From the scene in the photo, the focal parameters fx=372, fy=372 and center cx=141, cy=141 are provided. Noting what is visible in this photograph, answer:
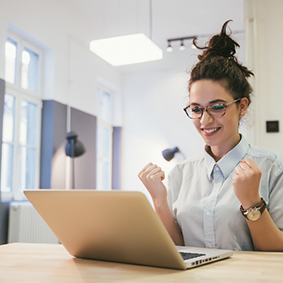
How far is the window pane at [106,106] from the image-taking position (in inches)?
269

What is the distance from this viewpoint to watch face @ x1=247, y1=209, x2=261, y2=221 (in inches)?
42.9

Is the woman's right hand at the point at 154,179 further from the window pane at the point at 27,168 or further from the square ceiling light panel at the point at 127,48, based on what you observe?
the window pane at the point at 27,168

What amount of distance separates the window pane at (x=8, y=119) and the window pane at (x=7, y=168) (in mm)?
90

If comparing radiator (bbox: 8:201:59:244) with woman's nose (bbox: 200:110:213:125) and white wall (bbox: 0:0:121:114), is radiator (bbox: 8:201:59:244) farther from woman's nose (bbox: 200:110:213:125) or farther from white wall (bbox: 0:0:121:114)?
woman's nose (bbox: 200:110:213:125)

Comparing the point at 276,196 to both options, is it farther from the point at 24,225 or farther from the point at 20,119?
the point at 20,119

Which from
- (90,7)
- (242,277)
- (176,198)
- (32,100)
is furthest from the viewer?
(90,7)

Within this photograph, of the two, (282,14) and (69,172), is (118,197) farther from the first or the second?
(69,172)

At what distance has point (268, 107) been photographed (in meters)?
2.79

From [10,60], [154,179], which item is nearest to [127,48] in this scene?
[10,60]

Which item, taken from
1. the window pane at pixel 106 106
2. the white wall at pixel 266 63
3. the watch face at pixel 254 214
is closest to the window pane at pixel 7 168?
the white wall at pixel 266 63

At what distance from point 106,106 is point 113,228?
20.2ft

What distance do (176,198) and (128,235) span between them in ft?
2.19

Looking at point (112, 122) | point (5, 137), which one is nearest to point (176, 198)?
point (5, 137)

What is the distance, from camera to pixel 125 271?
84cm
